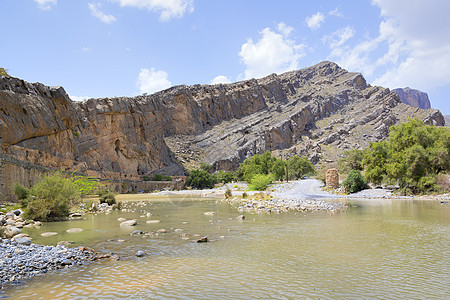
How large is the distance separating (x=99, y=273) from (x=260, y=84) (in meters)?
144

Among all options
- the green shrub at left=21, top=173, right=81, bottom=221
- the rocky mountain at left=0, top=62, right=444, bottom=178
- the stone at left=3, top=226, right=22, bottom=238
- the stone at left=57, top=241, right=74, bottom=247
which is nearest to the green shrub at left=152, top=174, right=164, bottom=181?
the rocky mountain at left=0, top=62, right=444, bottom=178

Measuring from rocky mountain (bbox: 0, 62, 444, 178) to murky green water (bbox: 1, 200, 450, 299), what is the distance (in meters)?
40.4

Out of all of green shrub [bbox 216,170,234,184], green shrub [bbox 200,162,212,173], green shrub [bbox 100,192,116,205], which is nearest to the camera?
green shrub [bbox 100,192,116,205]

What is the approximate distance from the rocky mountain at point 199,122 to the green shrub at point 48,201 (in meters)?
28.0

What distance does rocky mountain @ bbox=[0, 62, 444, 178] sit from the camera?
51.3m

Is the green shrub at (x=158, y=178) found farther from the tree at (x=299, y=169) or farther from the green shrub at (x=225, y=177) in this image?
the tree at (x=299, y=169)

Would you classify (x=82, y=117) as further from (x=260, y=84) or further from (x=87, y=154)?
(x=260, y=84)

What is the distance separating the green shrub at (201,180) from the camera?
8306 cm

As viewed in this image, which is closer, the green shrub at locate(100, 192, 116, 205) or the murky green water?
the murky green water

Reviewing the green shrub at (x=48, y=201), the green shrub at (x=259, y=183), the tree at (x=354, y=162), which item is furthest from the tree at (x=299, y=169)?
the green shrub at (x=48, y=201)

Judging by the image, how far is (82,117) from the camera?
244 feet

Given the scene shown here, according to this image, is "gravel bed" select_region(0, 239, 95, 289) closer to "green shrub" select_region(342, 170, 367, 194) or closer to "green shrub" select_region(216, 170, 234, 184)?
"green shrub" select_region(342, 170, 367, 194)

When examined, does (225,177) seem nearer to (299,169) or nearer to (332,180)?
(299,169)

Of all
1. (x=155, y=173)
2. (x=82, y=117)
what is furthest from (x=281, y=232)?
(x=155, y=173)
